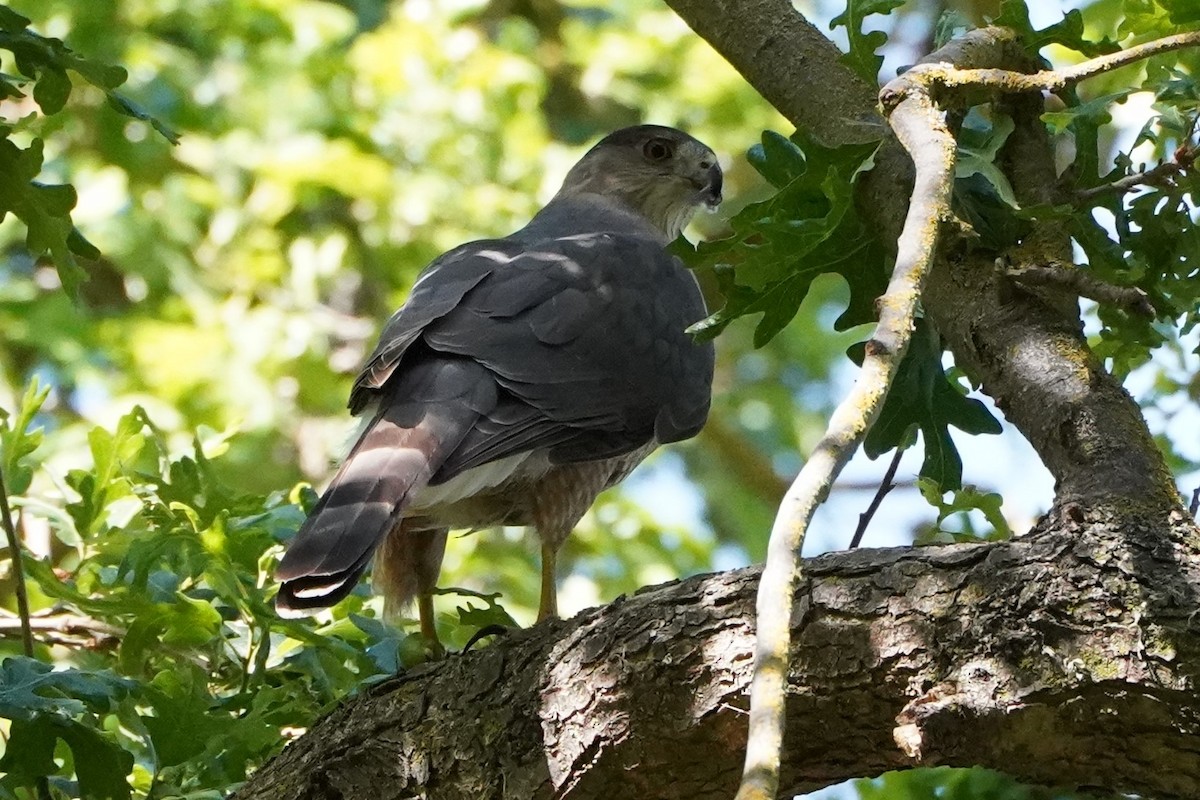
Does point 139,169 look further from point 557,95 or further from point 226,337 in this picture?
point 557,95

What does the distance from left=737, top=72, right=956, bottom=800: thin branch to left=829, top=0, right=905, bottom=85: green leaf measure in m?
0.52

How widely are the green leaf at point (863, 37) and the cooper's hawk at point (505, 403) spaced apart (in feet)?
3.41

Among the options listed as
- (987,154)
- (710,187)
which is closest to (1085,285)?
(987,154)

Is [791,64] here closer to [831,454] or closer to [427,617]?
[427,617]

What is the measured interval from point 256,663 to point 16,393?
15.6ft

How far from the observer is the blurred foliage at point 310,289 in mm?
2527

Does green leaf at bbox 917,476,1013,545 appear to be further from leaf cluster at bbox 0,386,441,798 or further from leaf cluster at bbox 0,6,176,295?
leaf cluster at bbox 0,6,176,295

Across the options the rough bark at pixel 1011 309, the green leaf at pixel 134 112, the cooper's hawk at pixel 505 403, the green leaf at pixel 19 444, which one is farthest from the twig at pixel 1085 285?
the green leaf at pixel 19 444

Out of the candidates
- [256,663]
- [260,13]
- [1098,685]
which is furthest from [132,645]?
[260,13]

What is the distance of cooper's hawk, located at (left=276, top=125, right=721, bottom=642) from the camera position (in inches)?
112

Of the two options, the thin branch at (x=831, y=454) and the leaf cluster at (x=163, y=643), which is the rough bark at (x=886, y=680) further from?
the leaf cluster at (x=163, y=643)

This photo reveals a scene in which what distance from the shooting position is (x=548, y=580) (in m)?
3.38

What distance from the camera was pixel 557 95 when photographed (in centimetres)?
927

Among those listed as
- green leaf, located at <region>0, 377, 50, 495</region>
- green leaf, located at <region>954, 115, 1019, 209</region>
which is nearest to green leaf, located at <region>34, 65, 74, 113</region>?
green leaf, located at <region>0, 377, 50, 495</region>
